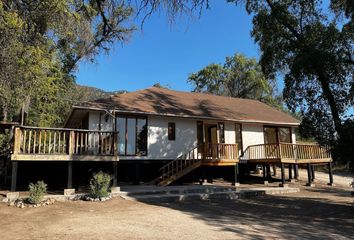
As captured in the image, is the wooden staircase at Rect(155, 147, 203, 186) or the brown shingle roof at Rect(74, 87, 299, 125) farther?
the brown shingle roof at Rect(74, 87, 299, 125)

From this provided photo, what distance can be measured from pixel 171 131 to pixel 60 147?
7.14 metres

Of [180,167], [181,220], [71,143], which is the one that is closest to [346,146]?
[181,220]

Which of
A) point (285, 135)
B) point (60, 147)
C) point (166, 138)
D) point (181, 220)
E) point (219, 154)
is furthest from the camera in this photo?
point (285, 135)

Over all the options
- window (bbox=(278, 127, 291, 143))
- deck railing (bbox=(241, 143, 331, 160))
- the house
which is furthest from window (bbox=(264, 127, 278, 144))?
deck railing (bbox=(241, 143, 331, 160))

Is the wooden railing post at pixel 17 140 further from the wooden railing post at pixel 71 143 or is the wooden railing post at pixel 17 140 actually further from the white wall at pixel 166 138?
the white wall at pixel 166 138

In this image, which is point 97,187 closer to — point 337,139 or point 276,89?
point 337,139

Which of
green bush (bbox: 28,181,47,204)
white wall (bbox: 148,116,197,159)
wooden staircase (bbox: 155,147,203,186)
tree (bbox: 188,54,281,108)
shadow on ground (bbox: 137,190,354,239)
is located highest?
tree (bbox: 188,54,281,108)

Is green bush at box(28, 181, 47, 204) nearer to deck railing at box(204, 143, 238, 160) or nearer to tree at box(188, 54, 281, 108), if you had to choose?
deck railing at box(204, 143, 238, 160)

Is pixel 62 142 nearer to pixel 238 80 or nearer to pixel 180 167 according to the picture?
pixel 180 167

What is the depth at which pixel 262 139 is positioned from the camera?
2300 cm

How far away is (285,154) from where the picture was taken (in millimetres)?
19922

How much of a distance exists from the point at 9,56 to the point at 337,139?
11.7m

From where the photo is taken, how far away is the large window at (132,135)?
18156 mm

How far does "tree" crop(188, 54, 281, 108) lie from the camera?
4234 centimetres
